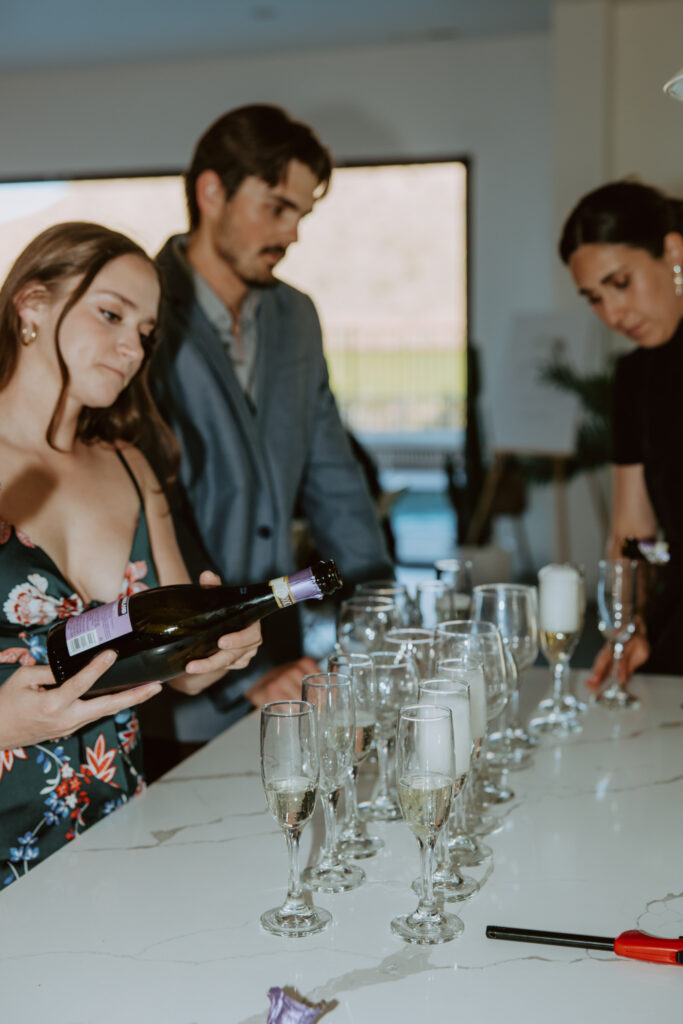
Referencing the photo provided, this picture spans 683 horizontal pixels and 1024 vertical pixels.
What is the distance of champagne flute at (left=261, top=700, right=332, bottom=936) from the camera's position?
1.06 metres

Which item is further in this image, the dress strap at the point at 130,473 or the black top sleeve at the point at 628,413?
the black top sleeve at the point at 628,413

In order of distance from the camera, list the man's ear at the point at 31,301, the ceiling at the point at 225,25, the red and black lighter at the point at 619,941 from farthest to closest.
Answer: the ceiling at the point at 225,25 < the man's ear at the point at 31,301 < the red and black lighter at the point at 619,941

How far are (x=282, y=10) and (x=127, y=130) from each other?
1.72 metres

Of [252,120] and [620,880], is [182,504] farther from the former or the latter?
[620,880]

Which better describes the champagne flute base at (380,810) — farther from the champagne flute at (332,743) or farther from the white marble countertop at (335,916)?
the champagne flute at (332,743)

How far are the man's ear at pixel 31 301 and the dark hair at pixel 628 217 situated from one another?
1.17m

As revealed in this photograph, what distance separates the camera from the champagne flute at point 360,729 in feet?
4.16

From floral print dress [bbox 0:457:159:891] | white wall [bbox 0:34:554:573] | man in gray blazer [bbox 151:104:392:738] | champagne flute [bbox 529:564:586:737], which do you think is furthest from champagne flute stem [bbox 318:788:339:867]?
white wall [bbox 0:34:554:573]

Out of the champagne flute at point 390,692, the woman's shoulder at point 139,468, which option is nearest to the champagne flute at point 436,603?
the champagne flute at point 390,692

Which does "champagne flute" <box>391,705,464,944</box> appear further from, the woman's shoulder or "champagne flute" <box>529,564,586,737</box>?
the woman's shoulder

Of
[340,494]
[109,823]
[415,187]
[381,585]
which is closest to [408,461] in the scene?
[415,187]

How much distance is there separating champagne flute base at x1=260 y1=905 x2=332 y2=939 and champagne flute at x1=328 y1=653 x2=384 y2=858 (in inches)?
6.8

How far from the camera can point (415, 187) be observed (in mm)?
7414

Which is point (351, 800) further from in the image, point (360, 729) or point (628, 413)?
point (628, 413)
